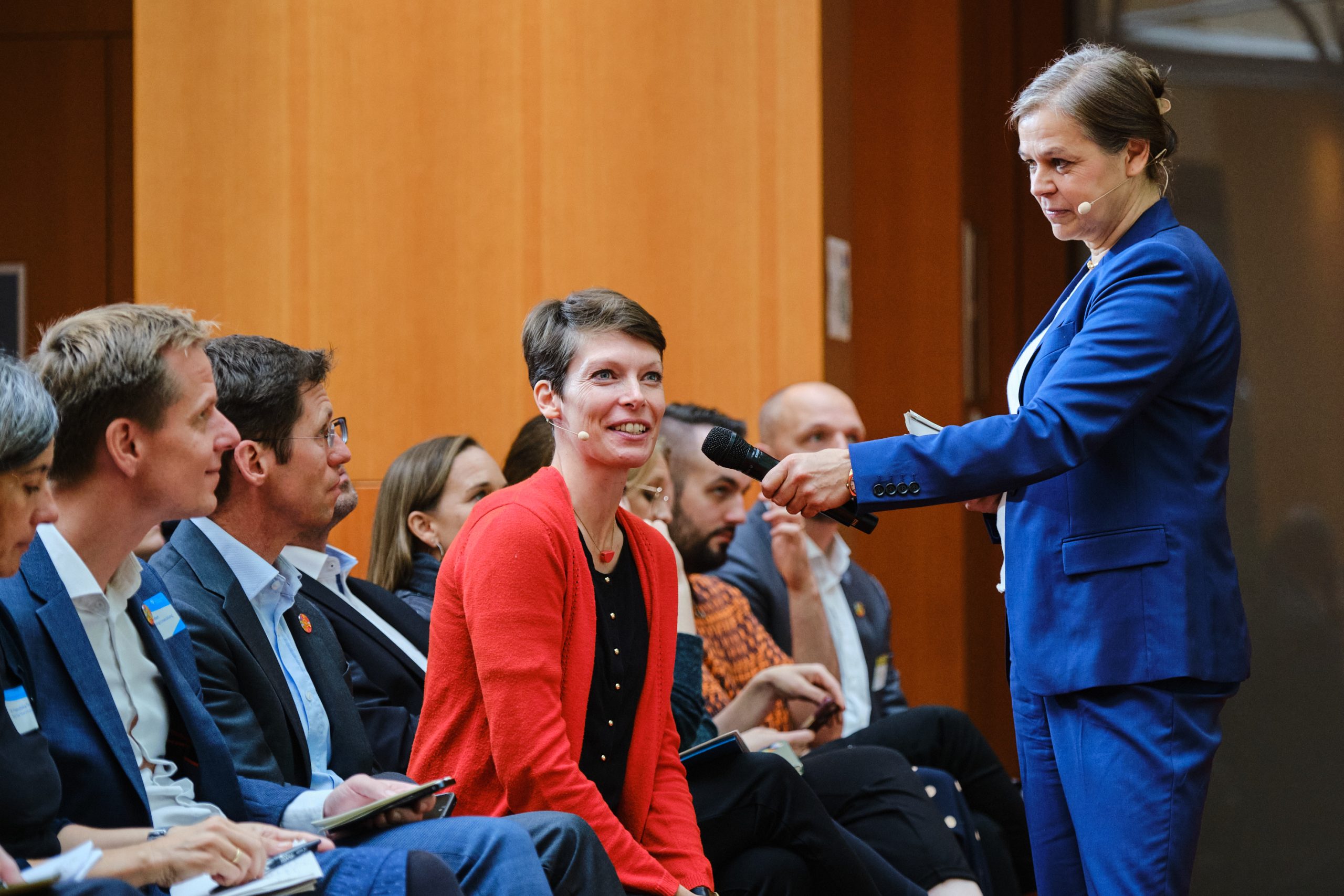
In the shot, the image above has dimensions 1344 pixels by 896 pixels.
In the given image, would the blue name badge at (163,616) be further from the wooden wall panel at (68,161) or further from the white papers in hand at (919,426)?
the wooden wall panel at (68,161)

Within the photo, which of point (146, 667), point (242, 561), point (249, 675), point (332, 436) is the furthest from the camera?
point (332, 436)

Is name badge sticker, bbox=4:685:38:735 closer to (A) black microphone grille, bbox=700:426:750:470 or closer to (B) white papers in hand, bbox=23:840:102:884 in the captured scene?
(B) white papers in hand, bbox=23:840:102:884

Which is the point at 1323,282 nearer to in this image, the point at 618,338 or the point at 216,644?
the point at 618,338

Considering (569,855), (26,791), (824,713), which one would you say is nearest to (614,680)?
(569,855)

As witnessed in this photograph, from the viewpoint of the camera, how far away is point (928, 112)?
509 cm

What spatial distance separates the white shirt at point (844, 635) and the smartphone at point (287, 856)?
2103 mm

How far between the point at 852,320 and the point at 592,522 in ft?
10.2

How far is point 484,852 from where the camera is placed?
1849mm

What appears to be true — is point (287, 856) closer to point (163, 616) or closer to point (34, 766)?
point (34, 766)

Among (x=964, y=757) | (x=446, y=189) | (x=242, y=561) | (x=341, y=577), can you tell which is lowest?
(x=964, y=757)

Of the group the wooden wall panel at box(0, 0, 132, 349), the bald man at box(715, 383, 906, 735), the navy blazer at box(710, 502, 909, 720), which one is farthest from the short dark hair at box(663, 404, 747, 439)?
the wooden wall panel at box(0, 0, 132, 349)

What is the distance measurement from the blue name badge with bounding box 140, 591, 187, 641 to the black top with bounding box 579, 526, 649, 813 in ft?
2.02

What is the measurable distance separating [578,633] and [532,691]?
14 centimetres

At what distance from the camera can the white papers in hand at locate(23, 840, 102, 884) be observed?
1.47 meters
